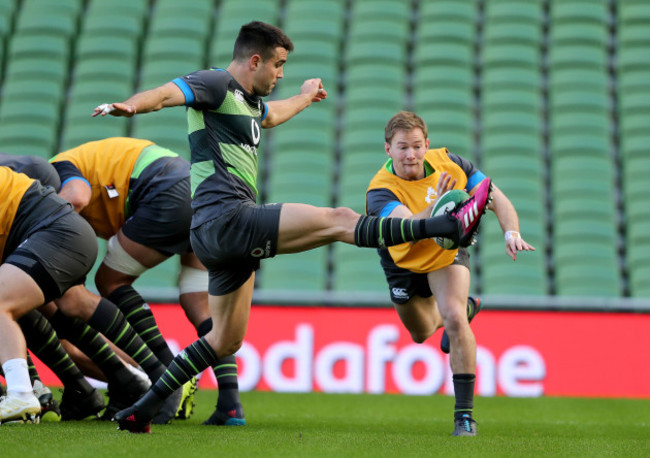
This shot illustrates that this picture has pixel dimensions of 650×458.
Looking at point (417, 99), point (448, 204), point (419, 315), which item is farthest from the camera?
point (417, 99)

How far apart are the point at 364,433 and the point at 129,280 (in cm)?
185

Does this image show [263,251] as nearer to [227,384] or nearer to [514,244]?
[514,244]

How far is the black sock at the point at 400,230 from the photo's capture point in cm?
381

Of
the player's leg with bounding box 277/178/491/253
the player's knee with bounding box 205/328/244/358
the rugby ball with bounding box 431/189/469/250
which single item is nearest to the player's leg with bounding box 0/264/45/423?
the player's knee with bounding box 205/328/244/358

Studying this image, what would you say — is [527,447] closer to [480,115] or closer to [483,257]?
[483,257]

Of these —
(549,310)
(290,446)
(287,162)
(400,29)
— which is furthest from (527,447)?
(400,29)

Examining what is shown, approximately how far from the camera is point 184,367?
169 inches

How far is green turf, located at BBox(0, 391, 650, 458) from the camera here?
3590mm

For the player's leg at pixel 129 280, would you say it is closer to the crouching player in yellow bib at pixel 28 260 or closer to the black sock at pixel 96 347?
the black sock at pixel 96 347

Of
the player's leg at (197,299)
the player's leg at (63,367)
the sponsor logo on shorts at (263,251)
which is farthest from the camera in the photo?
the player's leg at (197,299)

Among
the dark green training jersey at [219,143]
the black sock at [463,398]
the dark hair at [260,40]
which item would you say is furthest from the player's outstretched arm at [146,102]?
the black sock at [463,398]

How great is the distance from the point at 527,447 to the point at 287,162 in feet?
23.4

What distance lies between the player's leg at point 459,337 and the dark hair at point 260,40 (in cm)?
146

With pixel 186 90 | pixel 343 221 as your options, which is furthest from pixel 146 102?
pixel 343 221
